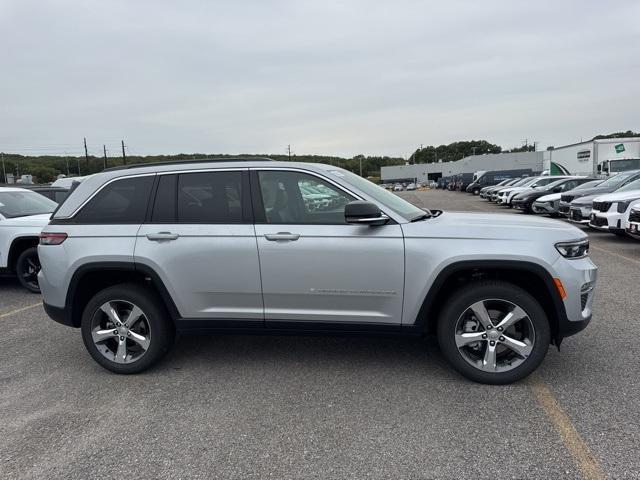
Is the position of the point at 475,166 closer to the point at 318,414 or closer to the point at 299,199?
the point at 299,199

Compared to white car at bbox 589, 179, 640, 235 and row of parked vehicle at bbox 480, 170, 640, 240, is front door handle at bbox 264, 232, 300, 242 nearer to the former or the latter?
row of parked vehicle at bbox 480, 170, 640, 240

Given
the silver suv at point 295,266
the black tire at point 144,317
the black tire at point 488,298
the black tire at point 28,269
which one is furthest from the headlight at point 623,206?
the black tire at point 28,269

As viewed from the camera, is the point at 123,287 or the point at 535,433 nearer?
the point at 535,433

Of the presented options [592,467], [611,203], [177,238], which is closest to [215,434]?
[177,238]

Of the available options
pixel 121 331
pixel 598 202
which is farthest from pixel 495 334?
pixel 598 202

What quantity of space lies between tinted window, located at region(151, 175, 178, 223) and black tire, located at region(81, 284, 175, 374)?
0.66m

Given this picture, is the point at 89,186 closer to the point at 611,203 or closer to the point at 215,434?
the point at 215,434

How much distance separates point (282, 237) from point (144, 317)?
1.46 m

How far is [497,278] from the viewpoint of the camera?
3.71m

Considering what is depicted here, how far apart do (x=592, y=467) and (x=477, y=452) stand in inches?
24.1

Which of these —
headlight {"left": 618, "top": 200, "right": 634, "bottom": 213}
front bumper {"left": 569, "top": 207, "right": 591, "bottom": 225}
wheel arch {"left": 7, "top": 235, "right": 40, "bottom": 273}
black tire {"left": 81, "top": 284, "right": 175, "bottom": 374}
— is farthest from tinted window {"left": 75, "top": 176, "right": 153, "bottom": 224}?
front bumper {"left": 569, "top": 207, "right": 591, "bottom": 225}

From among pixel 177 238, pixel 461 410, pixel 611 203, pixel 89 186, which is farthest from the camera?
pixel 611 203

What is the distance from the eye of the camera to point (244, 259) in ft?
12.5

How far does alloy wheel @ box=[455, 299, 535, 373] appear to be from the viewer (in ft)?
11.8
